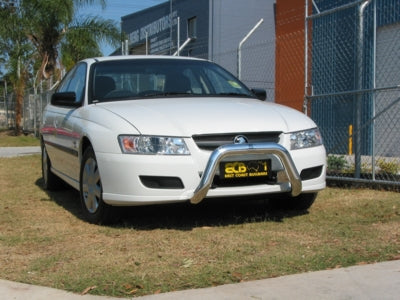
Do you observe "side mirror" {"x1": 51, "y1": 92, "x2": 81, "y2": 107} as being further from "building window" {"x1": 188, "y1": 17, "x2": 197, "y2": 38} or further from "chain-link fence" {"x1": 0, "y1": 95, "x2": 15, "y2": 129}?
"chain-link fence" {"x1": 0, "y1": 95, "x2": 15, "y2": 129}

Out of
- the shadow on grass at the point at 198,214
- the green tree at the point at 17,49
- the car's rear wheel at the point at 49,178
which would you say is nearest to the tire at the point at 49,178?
the car's rear wheel at the point at 49,178

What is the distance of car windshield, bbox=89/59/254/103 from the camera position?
17.5ft

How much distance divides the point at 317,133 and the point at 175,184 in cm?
147

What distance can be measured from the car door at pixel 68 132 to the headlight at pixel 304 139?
6.36 feet

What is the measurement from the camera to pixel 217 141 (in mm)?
4328

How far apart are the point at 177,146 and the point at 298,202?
5.13 feet

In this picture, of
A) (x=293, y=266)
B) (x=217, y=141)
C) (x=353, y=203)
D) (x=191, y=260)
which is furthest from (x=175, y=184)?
(x=353, y=203)

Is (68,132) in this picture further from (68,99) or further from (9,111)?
(9,111)

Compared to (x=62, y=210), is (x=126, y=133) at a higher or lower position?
higher

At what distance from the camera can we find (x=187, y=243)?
4.07m

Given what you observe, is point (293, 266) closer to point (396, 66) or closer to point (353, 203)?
point (353, 203)

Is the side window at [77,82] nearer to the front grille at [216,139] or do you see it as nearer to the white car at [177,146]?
the white car at [177,146]

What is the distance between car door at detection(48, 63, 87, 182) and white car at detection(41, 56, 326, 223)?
26mm

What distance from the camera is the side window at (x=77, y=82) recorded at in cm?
558
